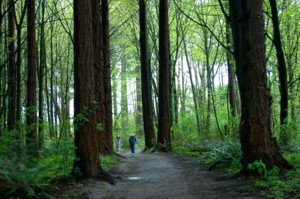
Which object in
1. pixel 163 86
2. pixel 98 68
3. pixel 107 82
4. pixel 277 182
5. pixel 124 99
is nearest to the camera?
pixel 277 182

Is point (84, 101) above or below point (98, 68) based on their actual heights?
below

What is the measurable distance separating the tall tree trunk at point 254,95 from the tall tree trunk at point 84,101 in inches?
128

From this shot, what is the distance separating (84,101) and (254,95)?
370cm

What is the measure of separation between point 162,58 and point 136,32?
33.9ft

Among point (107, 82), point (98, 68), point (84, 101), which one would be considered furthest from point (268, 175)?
point (107, 82)

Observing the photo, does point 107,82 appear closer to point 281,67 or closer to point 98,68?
point 98,68

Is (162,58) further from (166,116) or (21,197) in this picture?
(21,197)

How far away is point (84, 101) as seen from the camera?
7.46 metres

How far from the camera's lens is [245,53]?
7.04m

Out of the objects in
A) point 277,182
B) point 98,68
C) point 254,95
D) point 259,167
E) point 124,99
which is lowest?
point 277,182

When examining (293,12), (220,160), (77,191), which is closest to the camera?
(77,191)

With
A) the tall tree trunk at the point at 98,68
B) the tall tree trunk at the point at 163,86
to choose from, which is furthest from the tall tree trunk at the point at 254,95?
the tall tree trunk at the point at 163,86

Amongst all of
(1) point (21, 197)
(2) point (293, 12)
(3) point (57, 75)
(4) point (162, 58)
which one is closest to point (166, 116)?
(4) point (162, 58)

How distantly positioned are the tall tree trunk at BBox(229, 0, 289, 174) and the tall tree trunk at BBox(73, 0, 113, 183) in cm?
326
